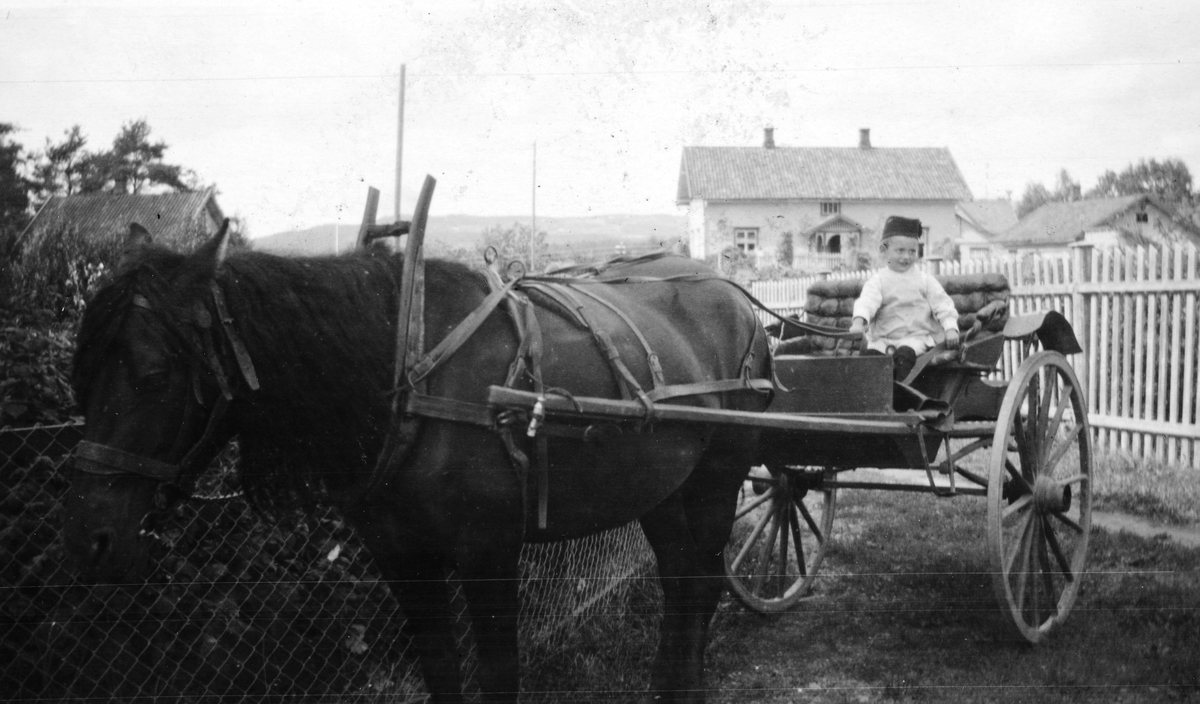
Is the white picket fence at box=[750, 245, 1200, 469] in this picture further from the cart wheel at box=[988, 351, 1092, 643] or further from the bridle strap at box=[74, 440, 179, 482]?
the bridle strap at box=[74, 440, 179, 482]

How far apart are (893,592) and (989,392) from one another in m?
1.27

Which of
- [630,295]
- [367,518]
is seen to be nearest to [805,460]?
[630,295]

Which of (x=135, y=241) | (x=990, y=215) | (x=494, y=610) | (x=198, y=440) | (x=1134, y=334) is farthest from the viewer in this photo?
(x=990, y=215)

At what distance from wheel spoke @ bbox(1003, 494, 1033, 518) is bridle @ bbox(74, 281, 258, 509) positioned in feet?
11.1

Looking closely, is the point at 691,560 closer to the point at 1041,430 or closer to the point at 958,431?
the point at 958,431

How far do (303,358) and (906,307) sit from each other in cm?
334

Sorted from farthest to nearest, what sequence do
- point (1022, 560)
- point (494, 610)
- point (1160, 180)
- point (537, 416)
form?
point (1160, 180), point (1022, 560), point (494, 610), point (537, 416)

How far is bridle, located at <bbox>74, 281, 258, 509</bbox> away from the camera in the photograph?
7.43 ft

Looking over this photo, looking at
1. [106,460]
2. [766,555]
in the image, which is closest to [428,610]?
[106,460]

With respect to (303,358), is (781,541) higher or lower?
lower

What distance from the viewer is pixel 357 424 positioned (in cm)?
263

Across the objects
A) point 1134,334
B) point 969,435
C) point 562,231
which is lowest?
point 969,435

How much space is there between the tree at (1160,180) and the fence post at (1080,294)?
0.72 metres

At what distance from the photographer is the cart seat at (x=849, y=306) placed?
4.70 m
